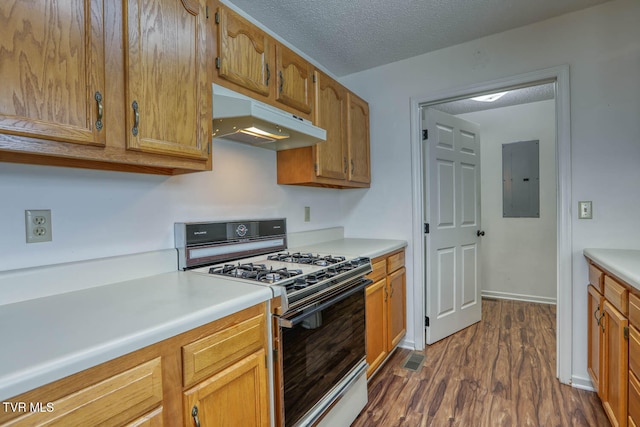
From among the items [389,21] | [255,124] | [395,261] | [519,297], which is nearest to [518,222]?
[519,297]

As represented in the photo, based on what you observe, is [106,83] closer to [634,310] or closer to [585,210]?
[634,310]

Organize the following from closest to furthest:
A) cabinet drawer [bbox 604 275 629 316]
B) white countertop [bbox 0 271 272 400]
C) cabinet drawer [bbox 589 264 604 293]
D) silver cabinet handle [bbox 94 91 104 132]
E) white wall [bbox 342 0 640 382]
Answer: white countertop [bbox 0 271 272 400], silver cabinet handle [bbox 94 91 104 132], cabinet drawer [bbox 604 275 629 316], cabinet drawer [bbox 589 264 604 293], white wall [bbox 342 0 640 382]

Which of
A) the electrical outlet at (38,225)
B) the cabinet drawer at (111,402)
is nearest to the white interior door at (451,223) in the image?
the cabinet drawer at (111,402)

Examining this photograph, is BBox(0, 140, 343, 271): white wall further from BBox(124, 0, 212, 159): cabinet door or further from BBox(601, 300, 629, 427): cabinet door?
BBox(601, 300, 629, 427): cabinet door

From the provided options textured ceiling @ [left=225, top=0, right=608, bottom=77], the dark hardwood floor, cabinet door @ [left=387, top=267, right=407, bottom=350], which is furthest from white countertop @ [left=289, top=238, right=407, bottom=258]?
textured ceiling @ [left=225, top=0, right=608, bottom=77]

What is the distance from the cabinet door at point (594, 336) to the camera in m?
1.70

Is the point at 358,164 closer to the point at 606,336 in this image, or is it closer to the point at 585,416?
the point at 606,336

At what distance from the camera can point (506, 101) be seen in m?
3.42

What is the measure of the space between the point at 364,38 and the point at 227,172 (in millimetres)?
1384

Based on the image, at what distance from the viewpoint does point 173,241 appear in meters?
1.55

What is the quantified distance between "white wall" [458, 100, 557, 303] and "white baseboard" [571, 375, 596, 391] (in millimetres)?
1779

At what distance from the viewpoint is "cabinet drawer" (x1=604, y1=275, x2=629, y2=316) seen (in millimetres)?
1305

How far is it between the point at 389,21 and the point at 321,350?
2.03 m

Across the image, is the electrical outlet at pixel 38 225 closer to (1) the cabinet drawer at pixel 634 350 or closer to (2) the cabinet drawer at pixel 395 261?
(2) the cabinet drawer at pixel 395 261
